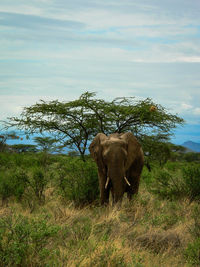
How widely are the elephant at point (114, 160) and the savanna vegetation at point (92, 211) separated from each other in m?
0.57

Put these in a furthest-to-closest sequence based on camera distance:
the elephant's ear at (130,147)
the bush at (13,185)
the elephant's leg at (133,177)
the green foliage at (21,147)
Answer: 1. the green foliage at (21,147)
2. the bush at (13,185)
3. the elephant's leg at (133,177)
4. the elephant's ear at (130,147)

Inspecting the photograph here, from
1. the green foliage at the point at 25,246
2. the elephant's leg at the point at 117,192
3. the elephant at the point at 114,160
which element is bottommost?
the green foliage at the point at 25,246

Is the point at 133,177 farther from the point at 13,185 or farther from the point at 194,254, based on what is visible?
the point at 194,254

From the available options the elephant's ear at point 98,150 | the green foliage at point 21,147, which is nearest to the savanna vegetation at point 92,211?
the elephant's ear at point 98,150

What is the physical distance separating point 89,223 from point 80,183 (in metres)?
3.31

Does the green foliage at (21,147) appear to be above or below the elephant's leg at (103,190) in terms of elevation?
above

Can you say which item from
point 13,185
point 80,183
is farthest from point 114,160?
point 13,185

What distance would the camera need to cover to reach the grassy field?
19.3 ft

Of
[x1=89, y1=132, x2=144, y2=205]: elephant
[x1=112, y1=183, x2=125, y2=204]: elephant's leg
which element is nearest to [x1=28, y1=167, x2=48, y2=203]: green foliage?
[x1=89, y1=132, x2=144, y2=205]: elephant

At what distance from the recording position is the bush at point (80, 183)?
11.0 m

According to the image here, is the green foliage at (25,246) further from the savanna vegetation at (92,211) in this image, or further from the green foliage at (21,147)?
the green foliage at (21,147)

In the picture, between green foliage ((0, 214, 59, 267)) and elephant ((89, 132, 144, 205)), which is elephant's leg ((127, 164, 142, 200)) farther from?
green foliage ((0, 214, 59, 267))

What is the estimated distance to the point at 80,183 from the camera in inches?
445

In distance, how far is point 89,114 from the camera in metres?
18.4
